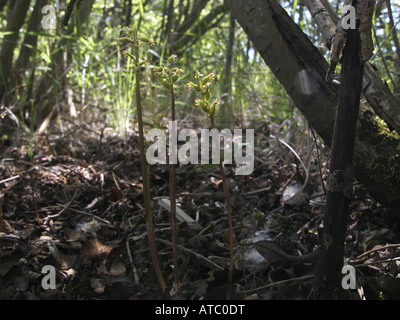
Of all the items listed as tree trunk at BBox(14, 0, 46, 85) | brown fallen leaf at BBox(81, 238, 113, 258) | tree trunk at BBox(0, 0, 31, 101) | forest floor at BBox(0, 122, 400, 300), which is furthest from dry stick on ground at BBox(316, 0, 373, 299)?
tree trunk at BBox(0, 0, 31, 101)

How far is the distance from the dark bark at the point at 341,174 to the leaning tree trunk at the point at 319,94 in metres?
0.45

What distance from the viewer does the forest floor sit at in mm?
1291

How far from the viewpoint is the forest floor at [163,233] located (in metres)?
1.29

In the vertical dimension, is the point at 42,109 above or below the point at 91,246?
above

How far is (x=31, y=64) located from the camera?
10.1 ft

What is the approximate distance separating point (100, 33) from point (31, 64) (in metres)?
0.92

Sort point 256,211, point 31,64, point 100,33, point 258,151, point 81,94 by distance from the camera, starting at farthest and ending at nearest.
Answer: point 100,33, point 81,94, point 31,64, point 258,151, point 256,211

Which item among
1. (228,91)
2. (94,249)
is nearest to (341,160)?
(94,249)

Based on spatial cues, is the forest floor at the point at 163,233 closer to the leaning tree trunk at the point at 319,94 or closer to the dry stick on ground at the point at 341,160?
the dry stick on ground at the point at 341,160

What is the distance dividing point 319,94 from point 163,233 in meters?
0.85

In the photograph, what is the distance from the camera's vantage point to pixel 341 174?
3.22ft

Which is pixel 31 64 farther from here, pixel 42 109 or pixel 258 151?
pixel 258 151
